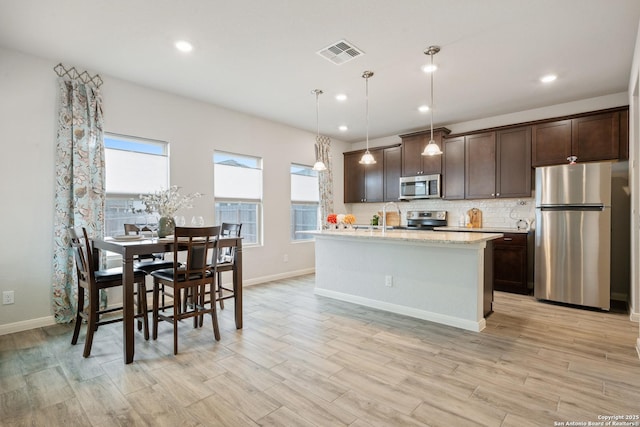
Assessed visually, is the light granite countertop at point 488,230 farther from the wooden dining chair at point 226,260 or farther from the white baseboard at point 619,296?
the wooden dining chair at point 226,260

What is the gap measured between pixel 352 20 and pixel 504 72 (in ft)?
6.59

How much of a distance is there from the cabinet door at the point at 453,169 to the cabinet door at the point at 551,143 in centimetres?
101

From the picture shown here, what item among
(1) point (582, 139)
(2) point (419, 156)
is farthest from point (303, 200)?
(1) point (582, 139)

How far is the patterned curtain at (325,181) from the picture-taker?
633cm

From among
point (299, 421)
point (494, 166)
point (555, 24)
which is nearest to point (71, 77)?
point (299, 421)

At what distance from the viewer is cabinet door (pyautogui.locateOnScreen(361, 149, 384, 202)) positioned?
251 inches

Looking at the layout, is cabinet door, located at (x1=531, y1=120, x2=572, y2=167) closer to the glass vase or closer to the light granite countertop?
the light granite countertop

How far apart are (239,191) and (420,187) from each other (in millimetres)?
3131

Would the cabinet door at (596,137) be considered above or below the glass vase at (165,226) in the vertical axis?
above

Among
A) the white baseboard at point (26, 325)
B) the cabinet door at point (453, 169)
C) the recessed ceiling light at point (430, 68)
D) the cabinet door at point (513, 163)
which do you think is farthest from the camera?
the cabinet door at point (453, 169)

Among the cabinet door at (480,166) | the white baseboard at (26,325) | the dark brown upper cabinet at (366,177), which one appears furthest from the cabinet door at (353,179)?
the white baseboard at (26,325)

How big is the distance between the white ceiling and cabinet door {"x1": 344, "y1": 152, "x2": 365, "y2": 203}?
238 centimetres

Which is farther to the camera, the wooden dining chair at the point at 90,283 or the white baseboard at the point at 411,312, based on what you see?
the white baseboard at the point at 411,312

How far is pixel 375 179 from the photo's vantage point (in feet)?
21.2
